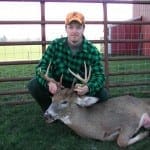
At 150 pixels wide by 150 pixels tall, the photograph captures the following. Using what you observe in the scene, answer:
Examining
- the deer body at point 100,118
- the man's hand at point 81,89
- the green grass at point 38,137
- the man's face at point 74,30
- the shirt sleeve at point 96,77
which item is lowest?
the green grass at point 38,137

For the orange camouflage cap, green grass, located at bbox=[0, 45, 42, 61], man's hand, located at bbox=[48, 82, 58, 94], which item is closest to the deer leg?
man's hand, located at bbox=[48, 82, 58, 94]

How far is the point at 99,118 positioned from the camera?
18.2 feet

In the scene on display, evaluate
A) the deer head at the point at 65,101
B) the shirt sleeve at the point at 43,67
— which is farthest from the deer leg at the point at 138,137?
the shirt sleeve at the point at 43,67

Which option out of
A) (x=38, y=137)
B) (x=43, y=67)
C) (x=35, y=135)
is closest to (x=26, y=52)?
(x=43, y=67)

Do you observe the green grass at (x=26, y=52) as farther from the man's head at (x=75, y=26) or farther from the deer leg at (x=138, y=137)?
the deer leg at (x=138, y=137)

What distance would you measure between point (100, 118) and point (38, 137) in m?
0.85

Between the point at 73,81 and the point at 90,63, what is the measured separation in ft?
1.54

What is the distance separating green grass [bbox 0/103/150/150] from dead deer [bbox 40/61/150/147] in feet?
0.33

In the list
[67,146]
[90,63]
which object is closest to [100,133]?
[67,146]

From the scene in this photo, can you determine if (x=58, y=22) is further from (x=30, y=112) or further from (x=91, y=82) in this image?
(x=91, y=82)

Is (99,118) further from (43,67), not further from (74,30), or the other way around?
(74,30)

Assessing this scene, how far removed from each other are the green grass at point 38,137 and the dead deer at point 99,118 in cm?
10

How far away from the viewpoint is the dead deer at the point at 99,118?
5410 mm

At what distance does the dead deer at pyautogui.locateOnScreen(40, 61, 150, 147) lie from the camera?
5.41 metres
